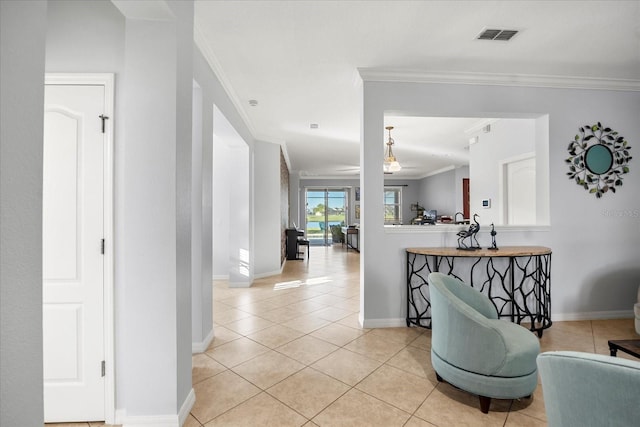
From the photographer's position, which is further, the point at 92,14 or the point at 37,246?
the point at 92,14

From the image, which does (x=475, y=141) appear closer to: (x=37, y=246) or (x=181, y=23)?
(x=181, y=23)

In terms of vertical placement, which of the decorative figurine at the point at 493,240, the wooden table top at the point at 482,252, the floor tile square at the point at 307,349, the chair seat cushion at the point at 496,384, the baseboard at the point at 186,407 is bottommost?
the floor tile square at the point at 307,349

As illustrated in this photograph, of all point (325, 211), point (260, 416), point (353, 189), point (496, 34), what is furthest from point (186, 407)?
point (353, 189)

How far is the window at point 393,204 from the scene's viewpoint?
1287 centimetres

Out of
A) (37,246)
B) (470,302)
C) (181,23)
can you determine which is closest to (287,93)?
(181,23)

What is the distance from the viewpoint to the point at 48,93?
A: 179 centimetres

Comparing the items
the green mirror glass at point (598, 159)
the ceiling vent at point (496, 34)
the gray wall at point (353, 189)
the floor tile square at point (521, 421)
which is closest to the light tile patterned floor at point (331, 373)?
the floor tile square at point (521, 421)

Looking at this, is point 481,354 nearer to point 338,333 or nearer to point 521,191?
point 338,333

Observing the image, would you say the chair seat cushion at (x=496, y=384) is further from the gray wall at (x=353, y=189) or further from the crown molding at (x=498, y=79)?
the gray wall at (x=353, y=189)

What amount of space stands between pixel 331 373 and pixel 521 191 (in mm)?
4112

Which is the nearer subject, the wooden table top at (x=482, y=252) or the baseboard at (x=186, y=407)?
the baseboard at (x=186, y=407)

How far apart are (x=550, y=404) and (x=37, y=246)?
166cm

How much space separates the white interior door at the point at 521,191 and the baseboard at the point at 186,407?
475 centimetres

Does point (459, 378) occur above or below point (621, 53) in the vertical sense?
below
